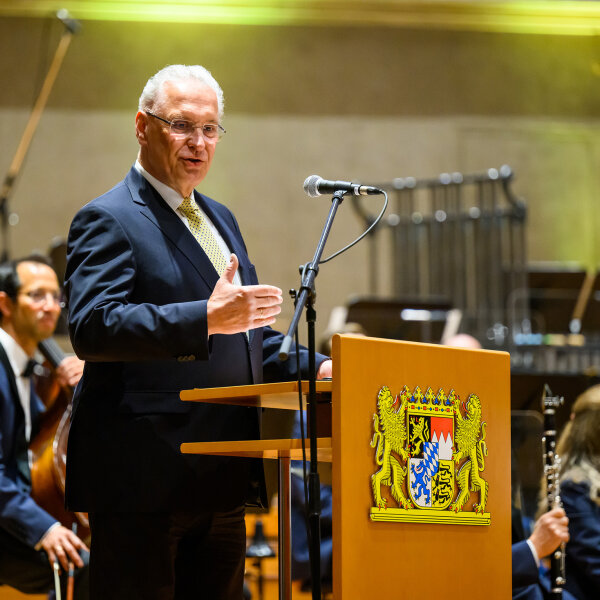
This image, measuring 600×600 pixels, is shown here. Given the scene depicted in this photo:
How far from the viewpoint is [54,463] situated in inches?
125

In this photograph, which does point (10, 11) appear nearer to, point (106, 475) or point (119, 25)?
point (119, 25)

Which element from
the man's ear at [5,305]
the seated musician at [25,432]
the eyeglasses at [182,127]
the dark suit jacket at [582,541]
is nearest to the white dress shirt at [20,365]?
the seated musician at [25,432]

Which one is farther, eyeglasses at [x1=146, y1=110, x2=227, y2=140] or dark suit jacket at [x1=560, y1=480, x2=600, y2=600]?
dark suit jacket at [x1=560, y1=480, x2=600, y2=600]

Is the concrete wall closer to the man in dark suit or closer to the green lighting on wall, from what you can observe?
the green lighting on wall

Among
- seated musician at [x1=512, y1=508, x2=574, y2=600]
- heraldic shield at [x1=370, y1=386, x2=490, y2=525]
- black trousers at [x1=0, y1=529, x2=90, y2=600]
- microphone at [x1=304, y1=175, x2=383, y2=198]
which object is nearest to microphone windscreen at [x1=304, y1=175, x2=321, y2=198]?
microphone at [x1=304, y1=175, x2=383, y2=198]

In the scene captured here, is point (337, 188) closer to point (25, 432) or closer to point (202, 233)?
point (202, 233)

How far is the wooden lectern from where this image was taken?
1693 millimetres

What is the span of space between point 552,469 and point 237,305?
1.55m

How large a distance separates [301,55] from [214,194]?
61.2 inches

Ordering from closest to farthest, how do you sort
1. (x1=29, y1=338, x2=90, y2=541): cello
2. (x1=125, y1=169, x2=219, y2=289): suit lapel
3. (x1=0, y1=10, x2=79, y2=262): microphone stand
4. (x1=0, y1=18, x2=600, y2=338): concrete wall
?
(x1=125, y1=169, x2=219, y2=289): suit lapel → (x1=29, y1=338, x2=90, y2=541): cello → (x1=0, y1=10, x2=79, y2=262): microphone stand → (x1=0, y1=18, x2=600, y2=338): concrete wall

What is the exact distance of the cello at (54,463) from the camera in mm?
3188

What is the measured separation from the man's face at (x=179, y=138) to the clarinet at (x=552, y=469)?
1.41 m

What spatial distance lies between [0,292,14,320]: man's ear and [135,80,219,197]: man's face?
64.4 inches

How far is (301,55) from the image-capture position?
871cm
